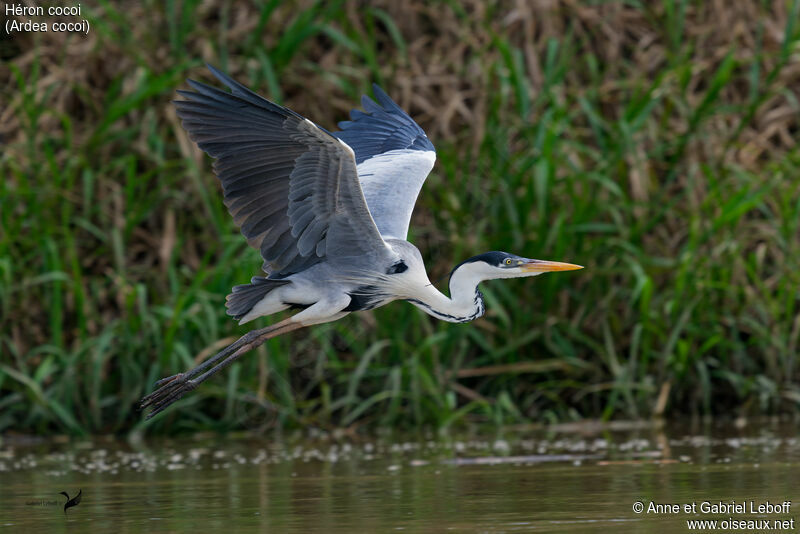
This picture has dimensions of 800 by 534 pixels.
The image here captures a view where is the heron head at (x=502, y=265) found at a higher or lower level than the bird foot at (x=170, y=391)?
higher

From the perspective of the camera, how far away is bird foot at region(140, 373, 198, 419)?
19.5ft

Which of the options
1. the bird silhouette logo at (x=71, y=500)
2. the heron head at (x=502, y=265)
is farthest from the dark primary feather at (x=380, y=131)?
the bird silhouette logo at (x=71, y=500)

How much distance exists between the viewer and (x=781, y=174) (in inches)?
327

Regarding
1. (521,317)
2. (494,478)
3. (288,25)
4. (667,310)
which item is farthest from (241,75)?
(494,478)

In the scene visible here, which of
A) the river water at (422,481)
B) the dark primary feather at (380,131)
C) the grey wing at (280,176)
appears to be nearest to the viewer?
the river water at (422,481)

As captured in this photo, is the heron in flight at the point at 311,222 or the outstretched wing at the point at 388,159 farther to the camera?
the outstretched wing at the point at 388,159

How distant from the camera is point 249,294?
19.4ft

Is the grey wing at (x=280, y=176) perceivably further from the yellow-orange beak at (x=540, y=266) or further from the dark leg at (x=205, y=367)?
the yellow-orange beak at (x=540, y=266)

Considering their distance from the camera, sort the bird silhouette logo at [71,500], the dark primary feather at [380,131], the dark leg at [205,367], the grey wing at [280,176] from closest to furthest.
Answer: the bird silhouette logo at [71,500], the grey wing at [280,176], the dark leg at [205,367], the dark primary feather at [380,131]

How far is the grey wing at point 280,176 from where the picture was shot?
5.17 m

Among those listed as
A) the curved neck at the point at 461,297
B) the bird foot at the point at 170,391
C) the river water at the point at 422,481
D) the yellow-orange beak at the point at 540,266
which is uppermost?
the yellow-orange beak at the point at 540,266

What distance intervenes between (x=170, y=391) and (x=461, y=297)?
1.54 m

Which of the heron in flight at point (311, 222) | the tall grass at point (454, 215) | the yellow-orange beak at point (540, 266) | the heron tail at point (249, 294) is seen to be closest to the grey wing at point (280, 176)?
the heron in flight at point (311, 222)

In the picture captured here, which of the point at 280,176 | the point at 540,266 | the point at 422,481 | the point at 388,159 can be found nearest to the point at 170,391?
the point at 280,176
